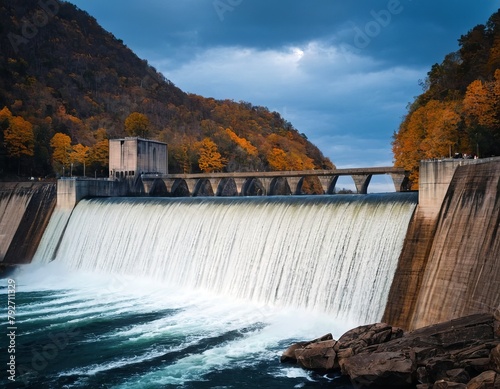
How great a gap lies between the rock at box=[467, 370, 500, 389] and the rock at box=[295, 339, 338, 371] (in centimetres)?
431

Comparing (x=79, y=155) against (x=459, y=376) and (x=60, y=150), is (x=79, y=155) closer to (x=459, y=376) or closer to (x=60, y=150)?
(x=60, y=150)

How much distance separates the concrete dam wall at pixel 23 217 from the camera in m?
36.2

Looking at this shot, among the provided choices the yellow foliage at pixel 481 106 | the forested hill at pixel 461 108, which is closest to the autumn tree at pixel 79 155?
the forested hill at pixel 461 108

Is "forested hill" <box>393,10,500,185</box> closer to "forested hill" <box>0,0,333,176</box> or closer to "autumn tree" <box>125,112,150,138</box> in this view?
"forested hill" <box>0,0,333,176</box>

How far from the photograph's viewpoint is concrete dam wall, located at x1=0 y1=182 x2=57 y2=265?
36.2 metres

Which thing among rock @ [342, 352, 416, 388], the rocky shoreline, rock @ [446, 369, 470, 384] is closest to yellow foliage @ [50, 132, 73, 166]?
the rocky shoreline

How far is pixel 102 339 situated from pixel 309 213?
10053 mm

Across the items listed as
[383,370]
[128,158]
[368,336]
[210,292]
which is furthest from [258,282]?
[128,158]

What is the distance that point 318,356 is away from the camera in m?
15.6

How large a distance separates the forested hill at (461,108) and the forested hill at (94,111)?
36176 millimetres

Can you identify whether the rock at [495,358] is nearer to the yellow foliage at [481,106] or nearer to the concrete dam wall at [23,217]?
the yellow foliage at [481,106]

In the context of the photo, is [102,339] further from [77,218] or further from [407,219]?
[77,218]

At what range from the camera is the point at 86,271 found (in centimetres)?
3188

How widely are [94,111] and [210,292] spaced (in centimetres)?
8094
